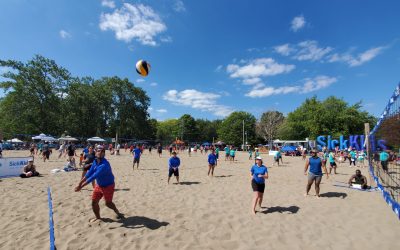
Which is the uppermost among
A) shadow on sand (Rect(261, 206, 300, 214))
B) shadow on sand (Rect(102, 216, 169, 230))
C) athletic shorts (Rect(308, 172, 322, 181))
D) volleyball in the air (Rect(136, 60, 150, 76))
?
volleyball in the air (Rect(136, 60, 150, 76))

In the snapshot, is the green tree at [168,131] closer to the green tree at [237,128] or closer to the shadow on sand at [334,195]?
the green tree at [237,128]

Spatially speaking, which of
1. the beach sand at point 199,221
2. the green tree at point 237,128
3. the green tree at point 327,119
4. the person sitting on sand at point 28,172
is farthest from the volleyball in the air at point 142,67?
the green tree at point 237,128

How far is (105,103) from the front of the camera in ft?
211

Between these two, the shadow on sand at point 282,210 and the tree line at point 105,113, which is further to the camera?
the tree line at point 105,113

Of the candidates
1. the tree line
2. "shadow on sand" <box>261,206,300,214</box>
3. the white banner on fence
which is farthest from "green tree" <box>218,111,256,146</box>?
"shadow on sand" <box>261,206,300,214</box>

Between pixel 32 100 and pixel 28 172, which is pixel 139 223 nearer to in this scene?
pixel 28 172

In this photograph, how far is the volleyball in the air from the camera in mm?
11680

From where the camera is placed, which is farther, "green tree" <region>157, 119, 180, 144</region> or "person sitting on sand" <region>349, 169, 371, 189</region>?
"green tree" <region>157, 119, 180, 144</region>

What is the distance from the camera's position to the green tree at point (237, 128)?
73.1 meters

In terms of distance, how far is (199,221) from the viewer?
19.5 ft

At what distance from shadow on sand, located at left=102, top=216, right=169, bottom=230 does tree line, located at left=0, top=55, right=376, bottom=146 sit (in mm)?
46647

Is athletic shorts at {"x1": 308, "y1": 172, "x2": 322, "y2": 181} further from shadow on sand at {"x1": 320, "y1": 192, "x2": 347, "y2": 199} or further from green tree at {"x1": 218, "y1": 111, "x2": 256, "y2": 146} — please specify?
green tree at {"x1": 218, "y1": 111, "x2": 256, "y2": 146}

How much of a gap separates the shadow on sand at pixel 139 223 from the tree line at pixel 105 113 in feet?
153

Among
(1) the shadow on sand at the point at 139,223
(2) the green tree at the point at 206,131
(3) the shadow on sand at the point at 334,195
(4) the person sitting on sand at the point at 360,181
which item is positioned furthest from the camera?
(2) the green tree at the point at 206,131
